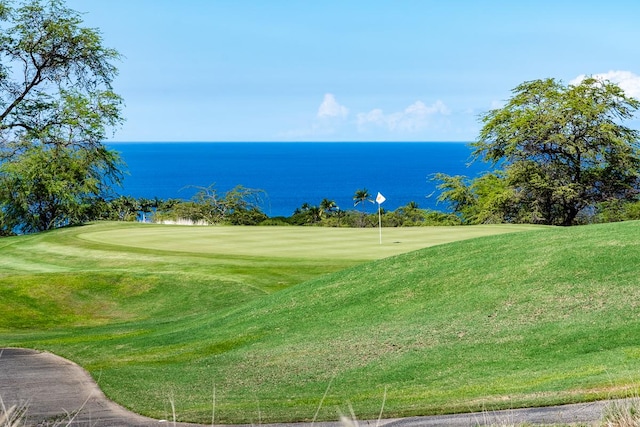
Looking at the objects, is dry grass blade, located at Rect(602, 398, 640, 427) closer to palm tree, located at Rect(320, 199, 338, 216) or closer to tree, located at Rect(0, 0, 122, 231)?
tree, located at Rect(0, 0, 122, 231)

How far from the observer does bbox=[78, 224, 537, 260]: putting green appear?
24.1 metres

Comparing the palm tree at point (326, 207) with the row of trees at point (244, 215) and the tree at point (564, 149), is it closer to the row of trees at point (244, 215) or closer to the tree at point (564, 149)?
the row of trees at point (244, 215)

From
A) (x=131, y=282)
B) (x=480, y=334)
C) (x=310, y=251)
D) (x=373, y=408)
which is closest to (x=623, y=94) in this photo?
(x=310, y=251)

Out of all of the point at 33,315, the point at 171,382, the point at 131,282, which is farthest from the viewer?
the point at 131,282

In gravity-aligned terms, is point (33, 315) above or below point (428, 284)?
below

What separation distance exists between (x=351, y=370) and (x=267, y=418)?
311 centimetres

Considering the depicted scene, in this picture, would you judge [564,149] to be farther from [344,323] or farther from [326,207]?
[344,323]

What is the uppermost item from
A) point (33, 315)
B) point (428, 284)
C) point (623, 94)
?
point (623, 94)

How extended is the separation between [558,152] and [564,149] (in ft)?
1.63

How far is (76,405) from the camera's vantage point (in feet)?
36.8

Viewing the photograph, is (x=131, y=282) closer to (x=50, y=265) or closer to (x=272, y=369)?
(x=50, y=265)

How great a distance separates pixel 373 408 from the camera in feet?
30.3

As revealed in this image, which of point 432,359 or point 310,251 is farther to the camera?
point 310,251

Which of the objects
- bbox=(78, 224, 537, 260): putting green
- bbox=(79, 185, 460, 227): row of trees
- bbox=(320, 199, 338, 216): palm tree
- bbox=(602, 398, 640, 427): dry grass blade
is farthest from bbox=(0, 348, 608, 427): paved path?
bbox=(320, 199, 338, 216): palm tree
